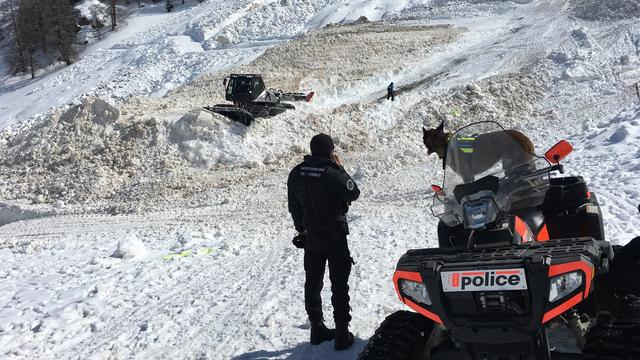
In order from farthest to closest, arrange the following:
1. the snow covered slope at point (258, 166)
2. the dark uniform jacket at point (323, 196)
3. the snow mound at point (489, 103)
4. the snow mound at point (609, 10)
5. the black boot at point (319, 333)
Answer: the snow mound at point (609, 10) < the snow mound at point (489, 103) < the snow covered slope at point (258, 166) < the black boot at point (319, 333) < the dark uniform jacket at point (323, 196)

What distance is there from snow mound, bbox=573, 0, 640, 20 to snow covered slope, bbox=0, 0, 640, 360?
0.14 metres

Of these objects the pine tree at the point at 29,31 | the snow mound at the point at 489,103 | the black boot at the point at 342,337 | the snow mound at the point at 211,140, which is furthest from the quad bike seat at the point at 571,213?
the pine tree at the point at 29,31

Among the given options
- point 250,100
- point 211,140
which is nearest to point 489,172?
point 211,140

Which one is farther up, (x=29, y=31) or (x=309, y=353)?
(x=309, y=353)

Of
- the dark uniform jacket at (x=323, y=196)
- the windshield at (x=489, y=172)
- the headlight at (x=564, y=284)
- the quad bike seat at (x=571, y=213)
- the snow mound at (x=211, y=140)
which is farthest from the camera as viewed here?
the snow mound at (x=211, y=140)

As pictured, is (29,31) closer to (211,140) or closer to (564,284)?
(211,140)

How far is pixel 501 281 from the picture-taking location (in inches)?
117

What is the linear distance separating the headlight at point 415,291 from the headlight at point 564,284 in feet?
2.15

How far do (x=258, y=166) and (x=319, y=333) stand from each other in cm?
1354

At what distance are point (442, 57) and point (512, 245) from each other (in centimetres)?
2668

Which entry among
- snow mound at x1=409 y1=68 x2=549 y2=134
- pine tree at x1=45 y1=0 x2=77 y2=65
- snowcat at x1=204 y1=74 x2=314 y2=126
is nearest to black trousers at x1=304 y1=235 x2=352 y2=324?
snowcat at x1=204 y1=74 x2=314 y2=126

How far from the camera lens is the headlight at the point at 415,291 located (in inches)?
128

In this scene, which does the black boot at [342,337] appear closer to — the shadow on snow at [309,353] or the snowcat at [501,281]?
the shadow on snow at [309,353]

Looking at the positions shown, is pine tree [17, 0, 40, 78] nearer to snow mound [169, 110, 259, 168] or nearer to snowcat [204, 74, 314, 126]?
snowcat [204, 74, 314, 126]
